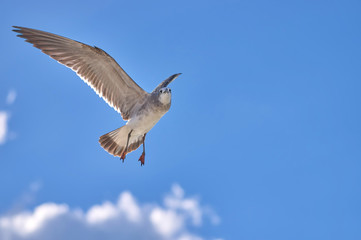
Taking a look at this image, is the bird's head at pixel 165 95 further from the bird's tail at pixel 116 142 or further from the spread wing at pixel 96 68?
the bird's tail at pixel 116 142

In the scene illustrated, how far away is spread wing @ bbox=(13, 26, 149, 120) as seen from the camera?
6539 millimetres

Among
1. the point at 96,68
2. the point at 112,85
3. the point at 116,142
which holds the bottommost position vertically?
the point at 116,142

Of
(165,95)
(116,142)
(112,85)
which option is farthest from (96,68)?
(165,95)

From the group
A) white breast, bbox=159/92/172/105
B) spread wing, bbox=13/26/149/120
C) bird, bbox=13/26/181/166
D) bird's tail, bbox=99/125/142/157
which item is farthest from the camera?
bird's tail, bbox=99/125/142/157

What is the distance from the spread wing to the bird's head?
2.23 feet

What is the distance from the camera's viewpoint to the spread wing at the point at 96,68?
21.5 ft

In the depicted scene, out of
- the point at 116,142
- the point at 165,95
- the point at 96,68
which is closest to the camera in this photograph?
the point at 165,95

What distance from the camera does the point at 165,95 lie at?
19.8 ft

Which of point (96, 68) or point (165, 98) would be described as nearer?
point (165, 98)

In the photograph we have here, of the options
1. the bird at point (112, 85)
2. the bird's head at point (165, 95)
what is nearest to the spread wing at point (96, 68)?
the bird at point (112, 85)

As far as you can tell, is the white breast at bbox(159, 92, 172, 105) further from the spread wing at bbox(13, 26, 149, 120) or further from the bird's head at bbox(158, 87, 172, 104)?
the spread wing at bbox(13, 26, 149, 120)

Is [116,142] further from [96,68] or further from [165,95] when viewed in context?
[165,95]

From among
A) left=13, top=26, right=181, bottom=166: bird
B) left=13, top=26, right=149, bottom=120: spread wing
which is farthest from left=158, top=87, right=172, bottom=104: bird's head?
left=13, top=26, right=149, bottom=120: spread wing

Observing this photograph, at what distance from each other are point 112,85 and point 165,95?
1.25 meters
